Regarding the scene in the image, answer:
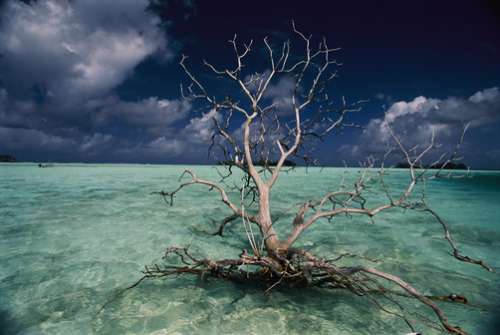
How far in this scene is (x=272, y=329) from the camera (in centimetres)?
317

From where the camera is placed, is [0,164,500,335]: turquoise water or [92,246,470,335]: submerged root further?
[92,246,470,335]: submerged root

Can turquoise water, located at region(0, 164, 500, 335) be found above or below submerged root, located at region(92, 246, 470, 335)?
below

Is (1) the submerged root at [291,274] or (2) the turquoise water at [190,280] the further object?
(1) the submerged root at [291,274]

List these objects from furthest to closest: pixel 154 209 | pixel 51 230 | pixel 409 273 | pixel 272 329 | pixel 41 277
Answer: pixel 154 209, pixel 51 230, pixel 409 273, pixel 41 277, pixel 272 329

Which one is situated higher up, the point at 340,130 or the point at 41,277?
the point at 340,130

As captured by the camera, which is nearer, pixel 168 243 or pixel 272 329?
pixel 272 329

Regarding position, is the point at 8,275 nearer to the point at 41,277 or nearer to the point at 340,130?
the point at 41,277

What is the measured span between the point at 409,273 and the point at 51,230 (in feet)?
32.8

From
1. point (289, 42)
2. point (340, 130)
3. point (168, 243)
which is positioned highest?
point (289, 42)

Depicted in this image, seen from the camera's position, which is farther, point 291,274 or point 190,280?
point 190,280

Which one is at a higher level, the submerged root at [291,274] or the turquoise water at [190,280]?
the submerged root at [291,274]

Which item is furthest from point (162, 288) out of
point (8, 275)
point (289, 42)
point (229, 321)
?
point (289, 42)

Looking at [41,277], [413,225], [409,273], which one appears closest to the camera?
[41,277]

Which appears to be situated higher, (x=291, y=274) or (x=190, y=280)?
(x=291, y=274)
